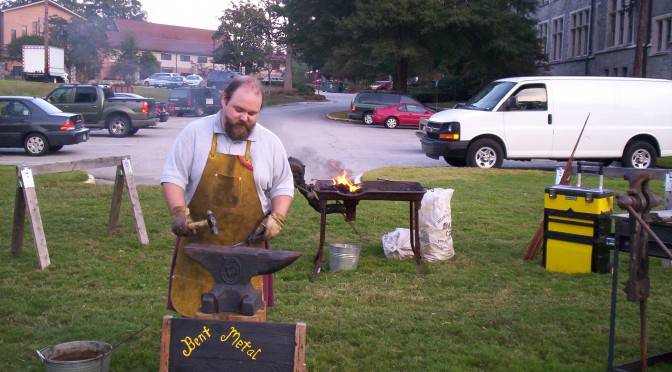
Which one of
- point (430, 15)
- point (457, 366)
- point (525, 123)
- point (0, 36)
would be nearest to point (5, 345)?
point (457, 366)

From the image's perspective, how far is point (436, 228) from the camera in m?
7.63

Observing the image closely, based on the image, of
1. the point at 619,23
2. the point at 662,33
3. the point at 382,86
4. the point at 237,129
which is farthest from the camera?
the point at 382,86

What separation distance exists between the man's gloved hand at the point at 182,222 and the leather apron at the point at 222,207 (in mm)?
163

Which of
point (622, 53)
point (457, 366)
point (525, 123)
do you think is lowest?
point (457, 366)

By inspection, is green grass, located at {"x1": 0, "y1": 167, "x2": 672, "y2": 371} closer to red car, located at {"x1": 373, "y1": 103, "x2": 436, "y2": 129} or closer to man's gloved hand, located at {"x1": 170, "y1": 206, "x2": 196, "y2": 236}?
man's gloved hand, located at {"x1": 170, "y1": 206, "x2": 196, "y2": 236}

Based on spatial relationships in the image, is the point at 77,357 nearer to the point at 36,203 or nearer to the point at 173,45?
the point at 36,203

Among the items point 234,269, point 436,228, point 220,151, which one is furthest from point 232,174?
point 436,228

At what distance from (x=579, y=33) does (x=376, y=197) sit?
136ft

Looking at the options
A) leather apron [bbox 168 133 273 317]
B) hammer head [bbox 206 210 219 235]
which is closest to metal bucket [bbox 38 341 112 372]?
leather apron [bbox 168 133 273 317]

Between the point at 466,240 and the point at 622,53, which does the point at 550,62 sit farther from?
the point at 466,240

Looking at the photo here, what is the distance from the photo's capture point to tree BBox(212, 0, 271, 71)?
60250 mm

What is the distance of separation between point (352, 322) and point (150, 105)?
851 inches

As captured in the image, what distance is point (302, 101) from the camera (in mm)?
54531

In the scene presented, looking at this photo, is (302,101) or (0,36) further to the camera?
(0,36)
